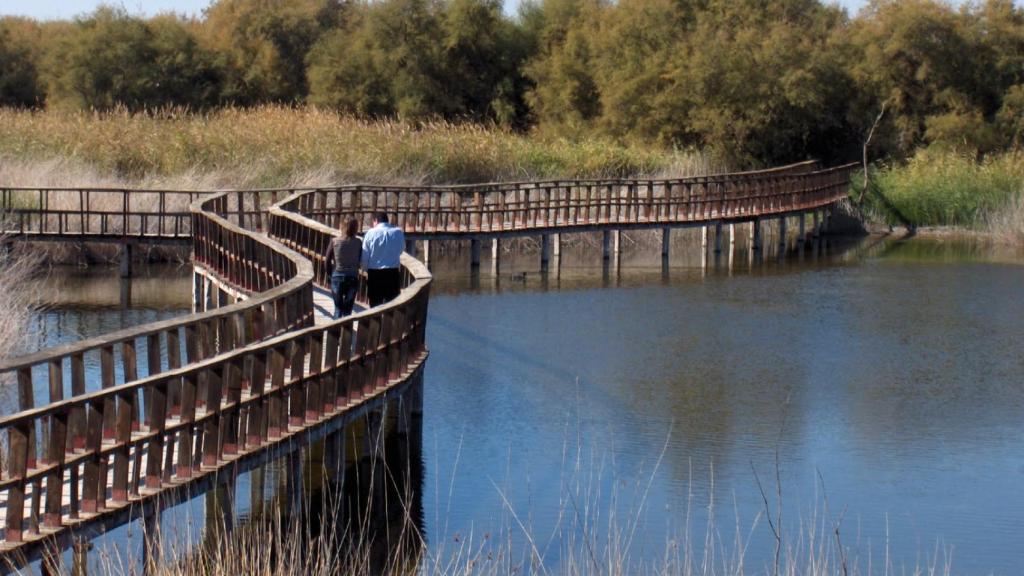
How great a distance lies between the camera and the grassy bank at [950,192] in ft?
133

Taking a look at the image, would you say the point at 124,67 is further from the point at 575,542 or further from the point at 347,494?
the point at 575,542

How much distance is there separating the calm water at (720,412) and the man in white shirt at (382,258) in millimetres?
1393

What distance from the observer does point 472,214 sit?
108 feet

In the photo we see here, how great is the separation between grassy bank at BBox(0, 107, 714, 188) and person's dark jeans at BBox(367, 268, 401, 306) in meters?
15.4

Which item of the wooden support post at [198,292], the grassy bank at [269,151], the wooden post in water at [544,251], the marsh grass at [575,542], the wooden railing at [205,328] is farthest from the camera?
the grassy bank at [269,151]

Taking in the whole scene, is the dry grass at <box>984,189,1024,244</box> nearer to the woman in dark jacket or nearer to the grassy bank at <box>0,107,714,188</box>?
the grassy bank at <box>0,107,714,188</box>

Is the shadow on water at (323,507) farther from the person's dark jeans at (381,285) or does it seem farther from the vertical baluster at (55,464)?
the person's dark jeans at (381,285)

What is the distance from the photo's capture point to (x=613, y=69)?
48781mm

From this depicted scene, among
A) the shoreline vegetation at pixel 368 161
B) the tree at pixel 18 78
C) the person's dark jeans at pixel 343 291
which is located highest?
the tree at pixel 18 78

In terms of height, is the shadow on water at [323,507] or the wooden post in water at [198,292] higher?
the wooden post in water at [198,292]

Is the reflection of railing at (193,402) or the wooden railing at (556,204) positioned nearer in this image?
the reflection of railing at (193,402)

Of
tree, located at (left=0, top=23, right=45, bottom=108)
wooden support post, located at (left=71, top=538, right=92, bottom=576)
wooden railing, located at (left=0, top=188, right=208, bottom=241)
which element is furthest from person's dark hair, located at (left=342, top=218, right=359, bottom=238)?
tree, located at (left=0, top=23, right=45, bottom=108)

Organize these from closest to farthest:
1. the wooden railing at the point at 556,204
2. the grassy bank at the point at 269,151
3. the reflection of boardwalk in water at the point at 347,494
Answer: the reflection of boardwalk in water at the point at 347,494 < the wooden railing at the point at 556,204 < the grassy bank at the point at 269,151

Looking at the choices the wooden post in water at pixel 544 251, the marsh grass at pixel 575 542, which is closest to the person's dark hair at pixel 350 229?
the marsh grass at pixel 575 542
